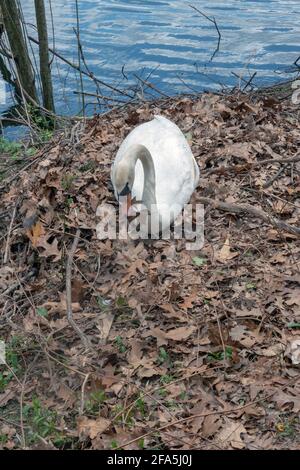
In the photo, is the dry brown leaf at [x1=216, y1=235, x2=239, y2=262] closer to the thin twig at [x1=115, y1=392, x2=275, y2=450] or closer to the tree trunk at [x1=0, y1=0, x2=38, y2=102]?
the thin twig at [x1=115, y1=392, x2=275, y2=450]

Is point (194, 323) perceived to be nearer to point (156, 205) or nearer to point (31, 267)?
point (156, 205)

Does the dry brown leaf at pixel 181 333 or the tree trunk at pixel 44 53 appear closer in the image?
the dry brown leaf at pixel 181 333

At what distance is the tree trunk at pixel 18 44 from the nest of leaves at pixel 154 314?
127 inches

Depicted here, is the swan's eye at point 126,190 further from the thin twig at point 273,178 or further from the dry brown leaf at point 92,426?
the dry brown leaf at point 92,426

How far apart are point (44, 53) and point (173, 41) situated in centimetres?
435

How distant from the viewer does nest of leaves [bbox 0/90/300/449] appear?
4098mm

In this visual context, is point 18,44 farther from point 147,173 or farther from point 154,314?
point 154,314

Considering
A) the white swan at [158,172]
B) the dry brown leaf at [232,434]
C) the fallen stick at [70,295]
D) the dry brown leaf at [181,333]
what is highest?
the white swan at [158,172]

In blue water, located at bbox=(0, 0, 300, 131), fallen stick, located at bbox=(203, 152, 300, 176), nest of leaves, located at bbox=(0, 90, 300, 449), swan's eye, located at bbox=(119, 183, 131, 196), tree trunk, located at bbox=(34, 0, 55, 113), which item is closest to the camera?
nest of leaves, located at bbox=(0, 90, 300, 449)

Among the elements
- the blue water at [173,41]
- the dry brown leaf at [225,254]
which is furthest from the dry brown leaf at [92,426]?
the blue water at [173,41]

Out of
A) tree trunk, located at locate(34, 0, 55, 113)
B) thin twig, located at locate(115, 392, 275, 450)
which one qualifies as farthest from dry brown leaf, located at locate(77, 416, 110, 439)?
tree trunk, located at locate(34, 0, 55, 113)

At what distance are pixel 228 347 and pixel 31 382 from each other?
1379mm

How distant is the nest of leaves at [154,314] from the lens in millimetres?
4098

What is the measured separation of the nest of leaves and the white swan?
0.91 ft
